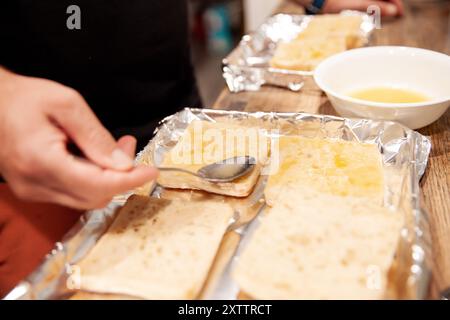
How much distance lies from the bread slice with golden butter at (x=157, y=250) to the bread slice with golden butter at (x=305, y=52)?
78cm

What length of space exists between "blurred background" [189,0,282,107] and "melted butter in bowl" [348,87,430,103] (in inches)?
92.2

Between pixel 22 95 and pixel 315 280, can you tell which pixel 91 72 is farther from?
pixel 315 280

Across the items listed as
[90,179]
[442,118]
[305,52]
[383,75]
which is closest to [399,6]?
[305,52]

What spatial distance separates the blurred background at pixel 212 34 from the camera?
3.90m

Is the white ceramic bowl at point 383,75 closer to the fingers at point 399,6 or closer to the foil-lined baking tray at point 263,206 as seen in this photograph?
the foil-lined baking tray at point 263,206

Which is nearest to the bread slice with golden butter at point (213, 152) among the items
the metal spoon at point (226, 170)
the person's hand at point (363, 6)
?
the metal spoon at point (226, 170)

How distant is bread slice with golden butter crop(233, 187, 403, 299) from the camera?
32.3 inches

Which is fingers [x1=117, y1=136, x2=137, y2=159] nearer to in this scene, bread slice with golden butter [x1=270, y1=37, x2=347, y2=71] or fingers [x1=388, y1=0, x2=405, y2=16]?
bread slice with golden butter [x1=270, y1=37, x2=347, y2=71]

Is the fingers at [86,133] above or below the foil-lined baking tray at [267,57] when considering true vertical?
above

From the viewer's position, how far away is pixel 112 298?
0.89m

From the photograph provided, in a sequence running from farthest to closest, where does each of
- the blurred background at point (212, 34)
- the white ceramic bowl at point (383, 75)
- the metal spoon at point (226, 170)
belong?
the blurred background at point (212, 34), the white ceramic bowl at point (383, 75), the metal spoon at point (226, 170)

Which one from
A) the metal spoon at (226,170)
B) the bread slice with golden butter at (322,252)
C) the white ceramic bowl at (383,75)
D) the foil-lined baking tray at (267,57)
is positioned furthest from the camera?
the foil-lined baking tray at (267,57)

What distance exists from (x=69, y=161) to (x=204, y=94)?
2.99m

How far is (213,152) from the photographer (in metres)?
1.20
